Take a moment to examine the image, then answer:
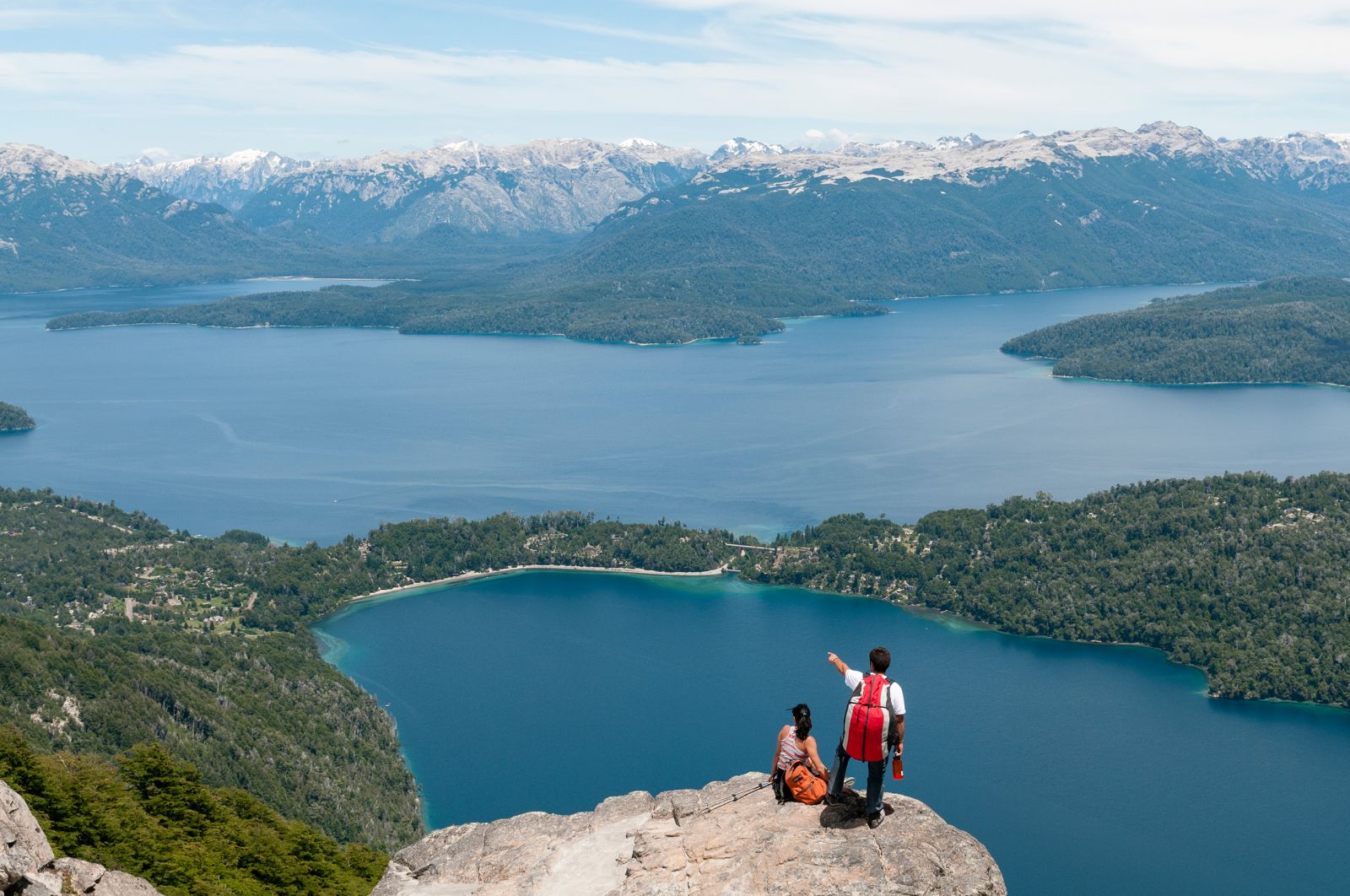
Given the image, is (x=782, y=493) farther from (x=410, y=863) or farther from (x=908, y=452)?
(x=410, y=863)

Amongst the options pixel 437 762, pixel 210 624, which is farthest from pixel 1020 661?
pixel 210 624

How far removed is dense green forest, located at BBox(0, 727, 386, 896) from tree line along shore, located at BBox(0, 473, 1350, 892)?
18.2 metres

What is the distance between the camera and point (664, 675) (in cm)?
10750

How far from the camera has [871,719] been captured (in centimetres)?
2303

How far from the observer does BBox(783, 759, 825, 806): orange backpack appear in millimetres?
25578

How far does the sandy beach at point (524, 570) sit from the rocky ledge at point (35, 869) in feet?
334

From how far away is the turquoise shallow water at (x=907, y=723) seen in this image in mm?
79750

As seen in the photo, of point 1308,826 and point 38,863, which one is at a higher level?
point 38,863

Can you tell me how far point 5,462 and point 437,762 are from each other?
134 meters

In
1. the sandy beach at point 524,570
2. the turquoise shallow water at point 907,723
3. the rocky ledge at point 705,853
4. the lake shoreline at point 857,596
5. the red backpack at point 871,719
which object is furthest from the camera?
the sandy beach at point 524,570

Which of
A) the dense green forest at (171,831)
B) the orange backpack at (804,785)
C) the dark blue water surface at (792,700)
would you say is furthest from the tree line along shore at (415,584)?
the orange backpack at (804,785)

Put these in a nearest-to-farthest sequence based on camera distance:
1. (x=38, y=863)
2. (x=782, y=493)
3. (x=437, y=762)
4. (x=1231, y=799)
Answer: (x=38, y=863) → (x=1231, y=799) → (x=437, y=762) → (x=782, y=493)

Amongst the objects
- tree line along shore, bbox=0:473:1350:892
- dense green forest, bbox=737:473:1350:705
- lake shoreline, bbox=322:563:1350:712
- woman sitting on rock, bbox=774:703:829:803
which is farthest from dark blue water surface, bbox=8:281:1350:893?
woman sitting on rock, bbox=774:703:829:803

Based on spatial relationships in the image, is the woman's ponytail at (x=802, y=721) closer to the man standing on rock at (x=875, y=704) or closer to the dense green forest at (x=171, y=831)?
the man standing on rock at (x=875, y=704)
